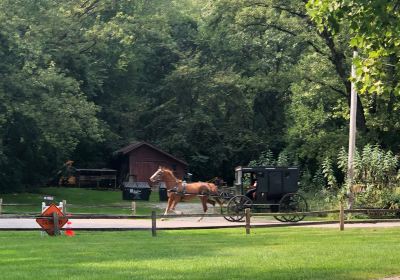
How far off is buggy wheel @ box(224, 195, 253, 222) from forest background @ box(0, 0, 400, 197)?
24.5ft

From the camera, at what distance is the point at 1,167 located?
45344 millimetres

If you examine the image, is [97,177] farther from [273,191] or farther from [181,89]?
[273,191]

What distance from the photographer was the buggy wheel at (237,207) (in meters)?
30.7

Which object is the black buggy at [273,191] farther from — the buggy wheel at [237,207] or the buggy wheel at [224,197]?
the buggy wheel at [237,207]

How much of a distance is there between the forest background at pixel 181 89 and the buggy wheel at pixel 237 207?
7.48 m

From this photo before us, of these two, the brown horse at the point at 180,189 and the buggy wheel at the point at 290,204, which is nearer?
the brown horse at the point at 180,189

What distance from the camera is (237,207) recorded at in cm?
3112

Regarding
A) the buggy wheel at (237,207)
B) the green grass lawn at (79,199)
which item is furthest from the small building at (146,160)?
the buggy wheel at (237,207)

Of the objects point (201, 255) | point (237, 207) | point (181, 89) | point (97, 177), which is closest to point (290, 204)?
point (237, 207)

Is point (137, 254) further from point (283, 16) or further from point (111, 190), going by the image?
point (111, 190)

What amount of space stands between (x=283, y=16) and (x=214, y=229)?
2203 cm

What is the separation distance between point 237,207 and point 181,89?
32.0 metres

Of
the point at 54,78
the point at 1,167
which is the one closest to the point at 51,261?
the point at 54,78

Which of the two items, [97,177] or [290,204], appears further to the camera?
[97,177]
